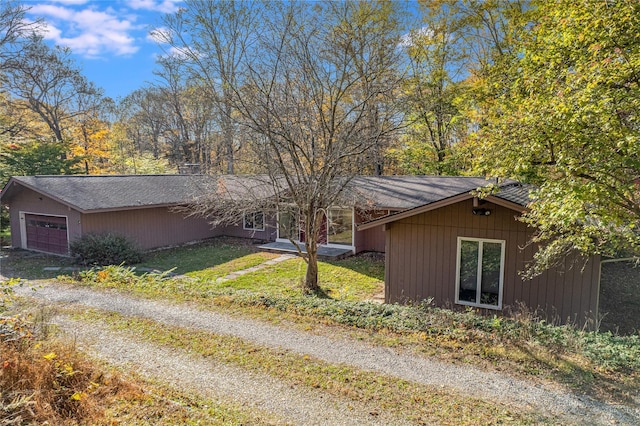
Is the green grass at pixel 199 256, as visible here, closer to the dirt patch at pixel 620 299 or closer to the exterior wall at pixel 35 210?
the exterior wall at pixel 35 210

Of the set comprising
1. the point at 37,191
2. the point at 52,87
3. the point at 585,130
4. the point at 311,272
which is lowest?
the point at 311,272

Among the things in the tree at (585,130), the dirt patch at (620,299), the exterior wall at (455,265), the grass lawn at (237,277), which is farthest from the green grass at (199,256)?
the dirt patch at (620,299)

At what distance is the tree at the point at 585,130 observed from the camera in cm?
479

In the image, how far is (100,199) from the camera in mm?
14539

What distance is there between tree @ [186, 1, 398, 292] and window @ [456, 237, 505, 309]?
10.8ft

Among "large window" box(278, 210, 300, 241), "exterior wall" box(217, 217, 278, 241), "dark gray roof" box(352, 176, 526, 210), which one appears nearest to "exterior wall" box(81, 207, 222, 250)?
"exterior wall" box(217, 217, 278, 241)

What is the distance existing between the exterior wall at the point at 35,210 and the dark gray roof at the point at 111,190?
574mm

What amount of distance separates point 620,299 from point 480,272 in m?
5.08

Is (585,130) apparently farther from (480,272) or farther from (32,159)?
(32,159)

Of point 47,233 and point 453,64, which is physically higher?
point 453,64

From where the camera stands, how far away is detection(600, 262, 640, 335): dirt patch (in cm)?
875

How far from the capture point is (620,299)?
35.1ft

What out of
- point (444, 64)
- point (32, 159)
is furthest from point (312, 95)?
point (32, 159)

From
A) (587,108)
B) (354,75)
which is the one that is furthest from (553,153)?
(354,75)
